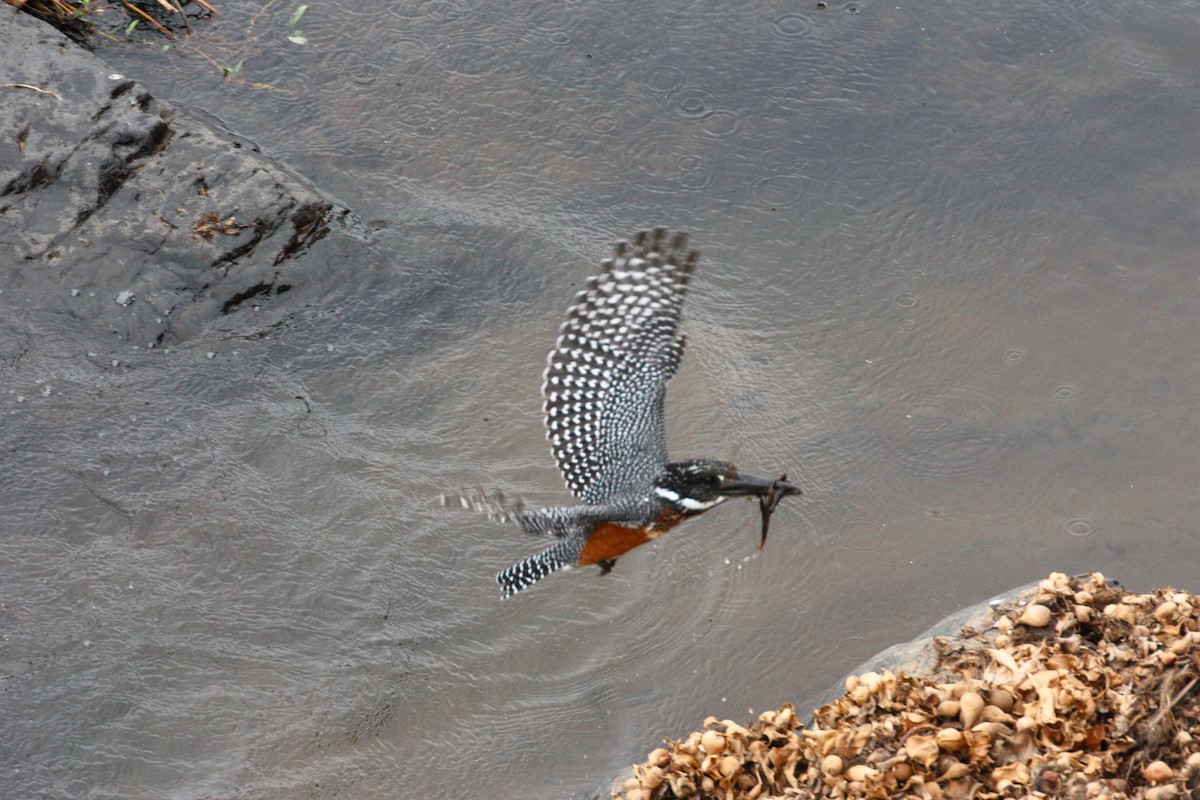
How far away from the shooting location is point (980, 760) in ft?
9.78

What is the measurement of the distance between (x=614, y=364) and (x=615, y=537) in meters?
0.68

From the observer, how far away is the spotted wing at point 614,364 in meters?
4.23

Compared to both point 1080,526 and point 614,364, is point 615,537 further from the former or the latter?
point 1080,526

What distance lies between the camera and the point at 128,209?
548cm

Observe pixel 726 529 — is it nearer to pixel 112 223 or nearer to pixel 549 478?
pixel 549 478

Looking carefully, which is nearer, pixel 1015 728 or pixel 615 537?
pixel 1015 728

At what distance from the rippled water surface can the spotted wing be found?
664 millimetres

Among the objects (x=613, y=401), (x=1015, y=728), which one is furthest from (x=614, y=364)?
(x=1015, y=728)

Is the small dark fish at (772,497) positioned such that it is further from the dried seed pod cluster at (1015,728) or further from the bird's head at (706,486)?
the dried seed pod cluster at (1015,728)

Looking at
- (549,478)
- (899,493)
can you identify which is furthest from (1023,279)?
(549,478)

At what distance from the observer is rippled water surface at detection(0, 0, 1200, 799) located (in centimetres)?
434

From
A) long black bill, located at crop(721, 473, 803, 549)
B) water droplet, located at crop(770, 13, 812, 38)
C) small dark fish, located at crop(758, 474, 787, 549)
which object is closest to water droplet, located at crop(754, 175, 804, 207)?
water droplet, located at crop(770, 13, 812, 38)

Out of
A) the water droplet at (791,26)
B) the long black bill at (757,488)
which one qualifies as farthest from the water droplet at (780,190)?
the long black bill at (757,488)

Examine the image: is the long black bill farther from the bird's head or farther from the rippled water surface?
the rippled water surface
